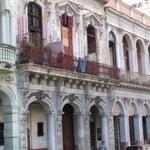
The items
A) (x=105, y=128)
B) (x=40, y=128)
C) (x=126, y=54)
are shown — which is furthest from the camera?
(x=126, y=54)

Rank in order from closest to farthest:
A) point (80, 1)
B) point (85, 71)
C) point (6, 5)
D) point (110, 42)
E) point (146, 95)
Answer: point (6, 5)
point (85, 71)
point (80, 1)
point (110, 42)
point (146, 95)

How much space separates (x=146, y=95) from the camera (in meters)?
27.0

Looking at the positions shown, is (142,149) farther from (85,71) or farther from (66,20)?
(66,20)

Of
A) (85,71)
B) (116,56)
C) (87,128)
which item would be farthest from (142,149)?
(116,56)

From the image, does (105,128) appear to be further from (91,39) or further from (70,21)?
(70,21)

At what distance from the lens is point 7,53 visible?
15305mm

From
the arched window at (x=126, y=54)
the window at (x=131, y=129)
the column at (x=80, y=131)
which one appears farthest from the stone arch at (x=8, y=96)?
the arched window at (x=126, y=54)

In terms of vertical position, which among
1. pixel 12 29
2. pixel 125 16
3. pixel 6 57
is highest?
pixel 125 16

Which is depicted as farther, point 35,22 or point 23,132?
point 35,22

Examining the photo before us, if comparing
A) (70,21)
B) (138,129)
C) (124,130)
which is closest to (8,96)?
(70,21)

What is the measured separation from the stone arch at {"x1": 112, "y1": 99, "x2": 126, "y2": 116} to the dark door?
10.3 ft

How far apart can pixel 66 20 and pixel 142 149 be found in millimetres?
6681

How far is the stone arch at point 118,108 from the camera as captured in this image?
2315 centimetres

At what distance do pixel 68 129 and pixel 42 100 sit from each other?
11.6 feet
